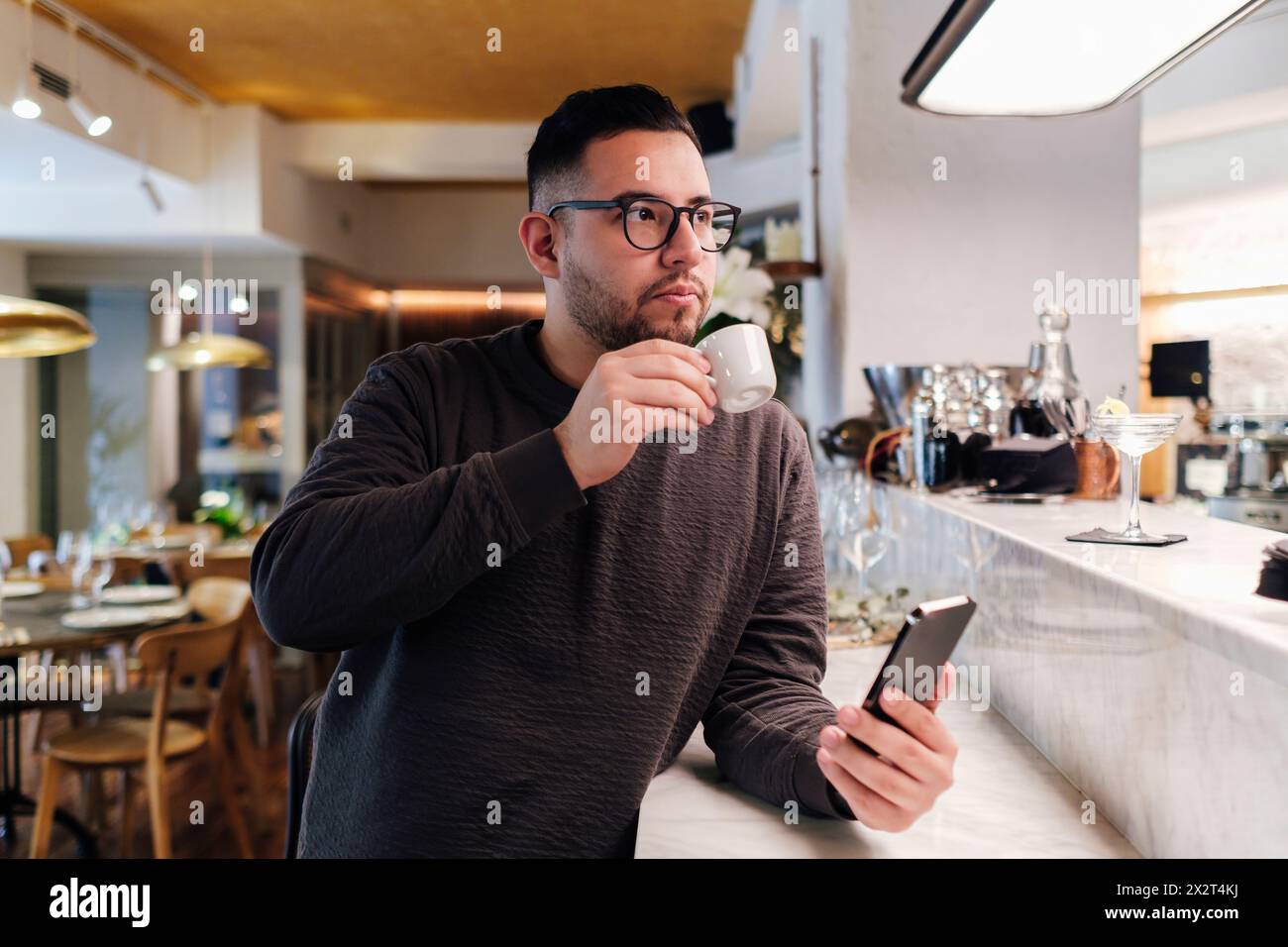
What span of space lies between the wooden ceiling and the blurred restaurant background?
0.08 ft

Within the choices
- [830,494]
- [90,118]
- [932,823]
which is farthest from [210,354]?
[932,823]

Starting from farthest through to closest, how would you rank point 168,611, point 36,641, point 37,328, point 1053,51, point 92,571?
point 92,571 < point 168,611 < point 36,641 < point 37,328 < point 1053,51

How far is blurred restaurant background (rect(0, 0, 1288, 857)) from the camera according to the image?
2773 mm

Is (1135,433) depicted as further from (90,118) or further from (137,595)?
(90,118)

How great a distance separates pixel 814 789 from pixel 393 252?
767 cm

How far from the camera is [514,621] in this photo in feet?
3.48

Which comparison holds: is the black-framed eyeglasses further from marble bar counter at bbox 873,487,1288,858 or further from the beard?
marble bar counter at bbox 873,487,1288,858

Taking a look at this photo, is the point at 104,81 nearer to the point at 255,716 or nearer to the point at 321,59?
the point at 321,59

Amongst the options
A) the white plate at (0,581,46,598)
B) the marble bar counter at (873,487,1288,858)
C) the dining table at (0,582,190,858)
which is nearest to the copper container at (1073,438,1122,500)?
the marble bar counter at (873,487,1288,858)

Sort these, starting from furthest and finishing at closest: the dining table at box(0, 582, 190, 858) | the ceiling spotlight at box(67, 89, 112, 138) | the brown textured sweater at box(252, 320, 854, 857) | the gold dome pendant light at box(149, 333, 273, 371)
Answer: the gold dome pendant light at box(149, 333, 273, 371)
the ceiling spotlight at box(67, 89, 112, 138)
the dining table at box(0, 582, 190, 858)
the brown textured sweater at box(252, 320, 854, 857)

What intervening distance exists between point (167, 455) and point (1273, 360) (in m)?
6.62

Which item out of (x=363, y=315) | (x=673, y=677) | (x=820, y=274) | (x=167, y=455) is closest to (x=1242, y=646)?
(x=673, y=677)

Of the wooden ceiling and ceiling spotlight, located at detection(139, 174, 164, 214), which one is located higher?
the wooden ceiling
